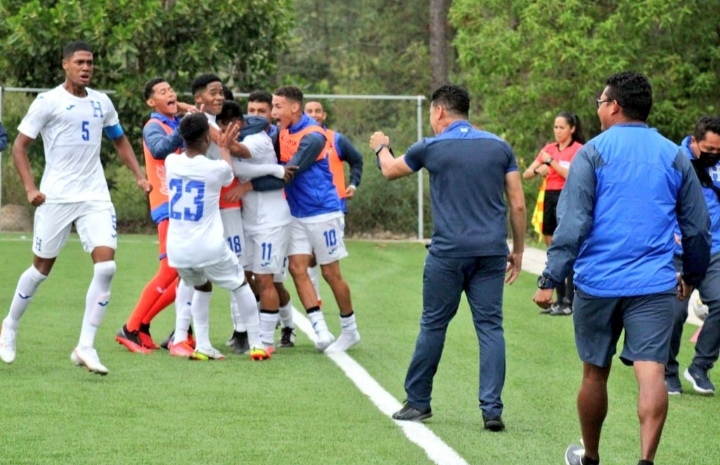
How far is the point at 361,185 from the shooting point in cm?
2506

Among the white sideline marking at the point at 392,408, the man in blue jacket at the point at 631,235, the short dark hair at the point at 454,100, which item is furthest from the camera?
the short dark hair at the point at 454,100

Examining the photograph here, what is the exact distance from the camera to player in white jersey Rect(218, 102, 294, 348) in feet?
36.5

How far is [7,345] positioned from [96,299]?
904mm

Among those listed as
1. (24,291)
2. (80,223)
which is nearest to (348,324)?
(80,223)

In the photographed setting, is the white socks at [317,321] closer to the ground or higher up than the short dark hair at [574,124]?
closer to the ground

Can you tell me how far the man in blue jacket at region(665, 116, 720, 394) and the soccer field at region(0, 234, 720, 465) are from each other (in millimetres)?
349

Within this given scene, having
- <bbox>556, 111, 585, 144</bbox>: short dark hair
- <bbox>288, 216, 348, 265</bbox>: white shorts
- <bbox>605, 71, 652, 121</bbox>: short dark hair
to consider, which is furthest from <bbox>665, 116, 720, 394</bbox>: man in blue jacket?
<bbox>556, 111, 585, 144</bbox>: short dark hair

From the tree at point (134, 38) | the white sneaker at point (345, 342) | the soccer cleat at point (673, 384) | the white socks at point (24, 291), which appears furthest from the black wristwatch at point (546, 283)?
the tree at point (134, 38)

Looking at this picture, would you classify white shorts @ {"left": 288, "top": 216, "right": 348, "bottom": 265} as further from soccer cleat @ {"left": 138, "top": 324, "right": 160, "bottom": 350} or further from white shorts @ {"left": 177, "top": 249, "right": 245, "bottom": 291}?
soccer cleat @ {"left": 138, "top": 324, "right": 160, "bottom": 350}

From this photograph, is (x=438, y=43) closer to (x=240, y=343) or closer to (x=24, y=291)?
(x=240, y=343)

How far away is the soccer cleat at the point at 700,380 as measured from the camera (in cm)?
991

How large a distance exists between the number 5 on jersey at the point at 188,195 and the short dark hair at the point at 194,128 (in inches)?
11.7

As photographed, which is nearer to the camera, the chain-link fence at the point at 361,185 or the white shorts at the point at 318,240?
the white shorts at the point at 318,240

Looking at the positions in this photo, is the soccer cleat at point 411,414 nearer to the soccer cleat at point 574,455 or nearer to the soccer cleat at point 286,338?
the soccer cleat at point 574,455
